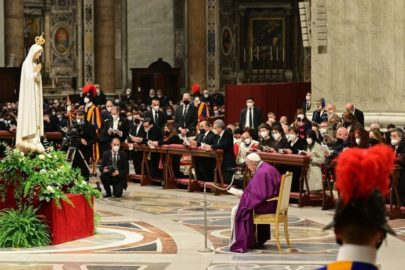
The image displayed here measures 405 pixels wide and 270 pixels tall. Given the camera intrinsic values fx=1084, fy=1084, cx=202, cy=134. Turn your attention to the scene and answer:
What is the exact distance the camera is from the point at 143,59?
4312 centimetres

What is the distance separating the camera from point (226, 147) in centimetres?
2084

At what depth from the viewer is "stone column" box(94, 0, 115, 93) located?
40.1 m

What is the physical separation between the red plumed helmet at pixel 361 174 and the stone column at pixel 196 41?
35.6m

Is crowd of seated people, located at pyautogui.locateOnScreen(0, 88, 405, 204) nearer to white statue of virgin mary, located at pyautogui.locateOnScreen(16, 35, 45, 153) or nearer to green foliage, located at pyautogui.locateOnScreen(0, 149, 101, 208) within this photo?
green foliage, located at pyautogui.locateOnScreen(0, 149, 101, 208)

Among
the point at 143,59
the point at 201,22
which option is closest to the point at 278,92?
the point at 201,22

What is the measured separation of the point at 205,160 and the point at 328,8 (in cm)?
389

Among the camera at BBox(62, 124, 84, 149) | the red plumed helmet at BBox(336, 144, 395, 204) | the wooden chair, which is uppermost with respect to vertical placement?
the red plumed helmet at BBox(336, 144, 395, 204)

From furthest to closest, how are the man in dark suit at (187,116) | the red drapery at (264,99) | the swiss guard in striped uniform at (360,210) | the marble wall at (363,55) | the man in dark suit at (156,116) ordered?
the red drapery at (264,99) < the man in dark suit at (187,116) < the man in dark suit at (156,116) < the marble wall at (363,55) < the swiss guard in striped uniform at (360,210)

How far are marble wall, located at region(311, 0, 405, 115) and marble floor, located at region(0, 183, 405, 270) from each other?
142 inches

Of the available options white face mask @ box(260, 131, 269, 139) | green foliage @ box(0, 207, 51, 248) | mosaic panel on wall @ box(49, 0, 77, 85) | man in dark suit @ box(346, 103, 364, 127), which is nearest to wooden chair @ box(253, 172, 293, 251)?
green foliage @ box(0, 207, 51, 248)

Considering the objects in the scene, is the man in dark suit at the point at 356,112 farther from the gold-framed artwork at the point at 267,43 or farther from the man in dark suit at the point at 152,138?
the gold-framed artwork at the point at 267,43

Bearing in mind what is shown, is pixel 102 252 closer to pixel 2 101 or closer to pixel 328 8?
pixel 328 8

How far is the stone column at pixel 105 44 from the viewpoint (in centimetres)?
4012

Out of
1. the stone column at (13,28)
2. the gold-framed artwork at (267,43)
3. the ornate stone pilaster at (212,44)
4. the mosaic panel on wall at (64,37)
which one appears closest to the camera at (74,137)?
the stone column at (13,28)
